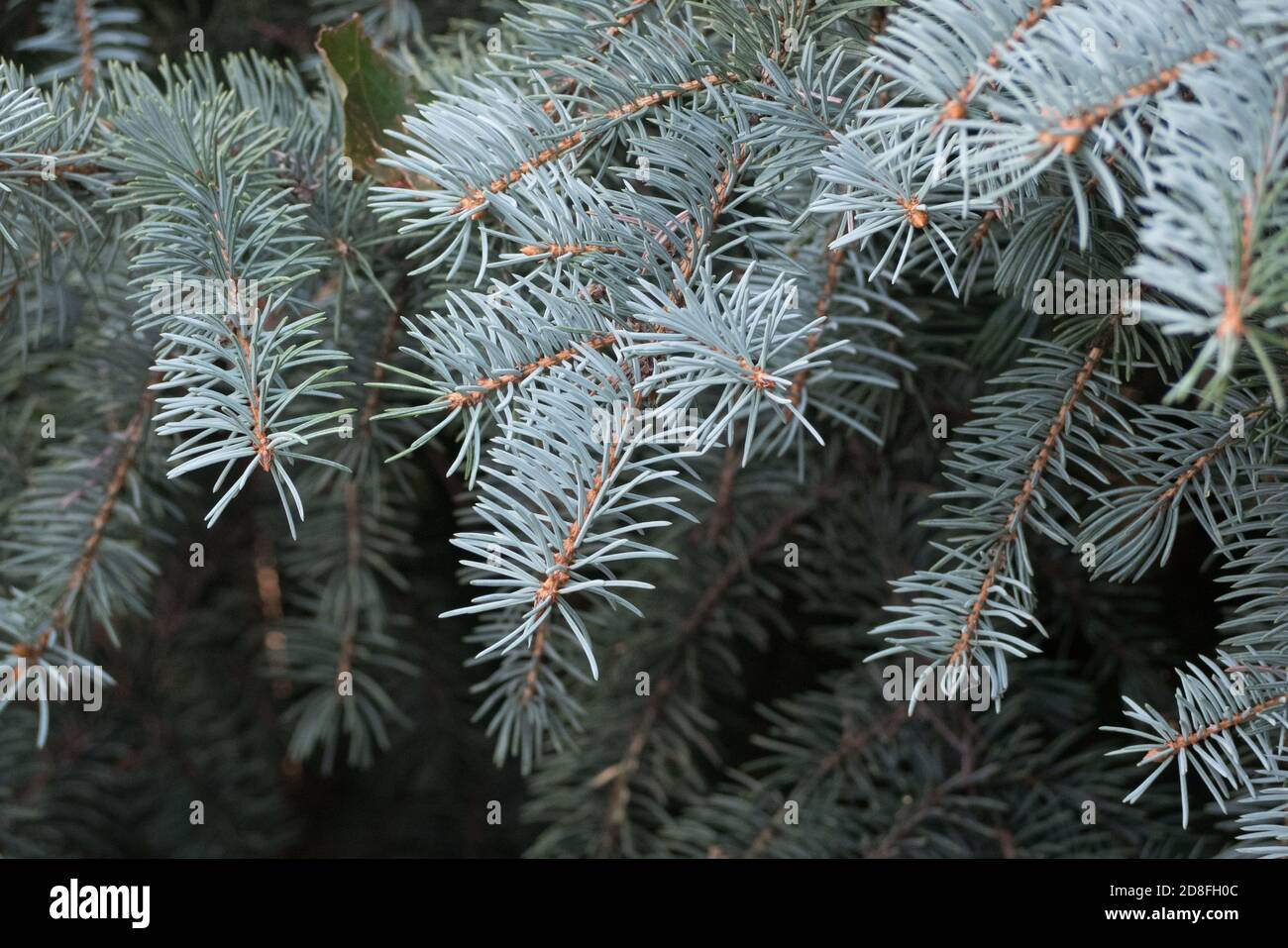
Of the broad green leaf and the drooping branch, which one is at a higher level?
the broad green leaf

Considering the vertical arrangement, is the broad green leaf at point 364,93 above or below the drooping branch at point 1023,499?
above

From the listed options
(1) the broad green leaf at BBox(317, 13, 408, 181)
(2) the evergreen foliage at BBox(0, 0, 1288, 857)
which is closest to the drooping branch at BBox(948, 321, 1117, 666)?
(2) the evergreen foliage at BBox(0, 0, 1288, 857)

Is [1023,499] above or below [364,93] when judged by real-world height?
below

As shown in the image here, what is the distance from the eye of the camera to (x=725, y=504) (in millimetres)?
630

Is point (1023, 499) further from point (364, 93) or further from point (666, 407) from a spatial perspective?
point (364, 93)

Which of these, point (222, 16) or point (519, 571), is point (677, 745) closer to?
point (519, 571)

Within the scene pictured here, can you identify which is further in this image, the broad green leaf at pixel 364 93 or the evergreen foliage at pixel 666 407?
the broad green leaf at pixel 364 93

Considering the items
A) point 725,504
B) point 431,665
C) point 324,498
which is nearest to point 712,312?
point 725,504

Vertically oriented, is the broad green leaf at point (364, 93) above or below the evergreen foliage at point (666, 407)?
above

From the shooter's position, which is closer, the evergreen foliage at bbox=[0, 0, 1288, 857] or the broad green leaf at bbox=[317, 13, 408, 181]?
the evergreen foliage at bbox=[0, 0, 1288, 857]

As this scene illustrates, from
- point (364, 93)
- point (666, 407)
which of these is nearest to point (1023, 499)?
point (666, 407)

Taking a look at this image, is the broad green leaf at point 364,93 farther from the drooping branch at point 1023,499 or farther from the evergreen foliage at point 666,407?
the drooping branch at point 1023,499

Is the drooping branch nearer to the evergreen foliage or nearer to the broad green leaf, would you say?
the evergreen foliage

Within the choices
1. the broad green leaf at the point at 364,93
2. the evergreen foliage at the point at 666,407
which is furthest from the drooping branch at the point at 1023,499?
the broad green leaf at the point at 364,93
